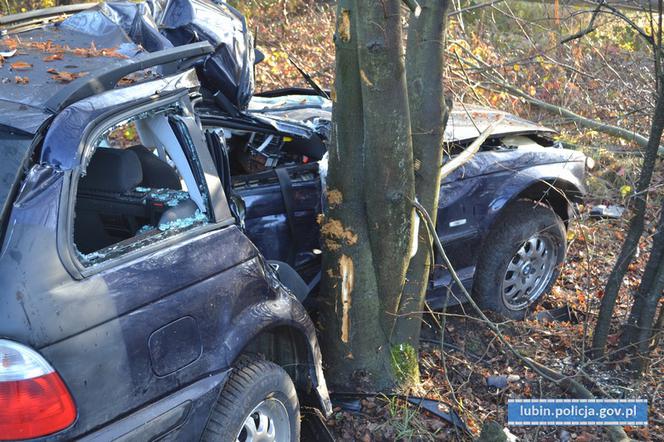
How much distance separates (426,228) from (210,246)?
1.49m

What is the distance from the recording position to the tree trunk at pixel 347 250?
368 cm

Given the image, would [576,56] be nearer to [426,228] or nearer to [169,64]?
[426,228]

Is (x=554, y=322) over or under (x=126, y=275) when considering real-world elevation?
under

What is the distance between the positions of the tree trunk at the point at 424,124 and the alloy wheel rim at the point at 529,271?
4.46 feet

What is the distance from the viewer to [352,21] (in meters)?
3.57

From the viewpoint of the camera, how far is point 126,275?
8.40 feet

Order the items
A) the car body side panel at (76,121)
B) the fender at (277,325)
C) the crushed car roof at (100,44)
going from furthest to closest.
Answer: the fender at (277,325), the crushed car roof at (100,44), the car body side panel at (76,121)

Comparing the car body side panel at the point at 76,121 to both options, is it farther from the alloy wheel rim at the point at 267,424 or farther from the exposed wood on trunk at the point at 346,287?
the exposed wood on trunk at the point at 346,287

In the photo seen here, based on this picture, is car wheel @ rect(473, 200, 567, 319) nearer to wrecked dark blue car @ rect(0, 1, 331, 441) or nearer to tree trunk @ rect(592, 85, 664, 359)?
tree trunk @ rect(592, 85, 664, 359)

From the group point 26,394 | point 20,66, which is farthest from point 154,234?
point 20,66

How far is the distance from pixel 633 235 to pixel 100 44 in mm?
3287

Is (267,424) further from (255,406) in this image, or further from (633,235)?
(633,235)

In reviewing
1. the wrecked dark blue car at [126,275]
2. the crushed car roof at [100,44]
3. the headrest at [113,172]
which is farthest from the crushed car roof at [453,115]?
the headrest at [113,172]

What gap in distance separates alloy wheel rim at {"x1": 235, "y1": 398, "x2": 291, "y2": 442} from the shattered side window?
88 centimetres
